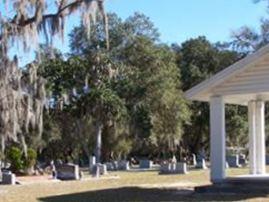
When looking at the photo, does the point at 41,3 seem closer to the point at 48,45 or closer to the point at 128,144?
the point at 48,45

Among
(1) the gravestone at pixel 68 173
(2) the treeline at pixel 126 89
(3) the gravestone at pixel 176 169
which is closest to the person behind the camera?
(1) the gravestone at pixel 68 173

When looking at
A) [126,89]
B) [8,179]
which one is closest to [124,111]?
[126,89]

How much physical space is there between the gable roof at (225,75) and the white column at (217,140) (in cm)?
45

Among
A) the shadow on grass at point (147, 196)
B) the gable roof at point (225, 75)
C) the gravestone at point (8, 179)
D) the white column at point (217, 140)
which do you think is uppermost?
the gable roof at point (225, 75)

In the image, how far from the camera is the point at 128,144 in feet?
211

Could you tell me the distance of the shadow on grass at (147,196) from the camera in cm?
1857

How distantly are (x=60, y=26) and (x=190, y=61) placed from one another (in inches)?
1864

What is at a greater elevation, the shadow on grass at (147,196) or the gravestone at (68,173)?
the gravestone at (68,173)

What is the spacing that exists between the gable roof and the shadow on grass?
133 inches

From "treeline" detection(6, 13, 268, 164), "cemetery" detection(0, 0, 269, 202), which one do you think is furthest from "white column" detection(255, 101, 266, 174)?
"treeline" detection(6, 13, 268, 164)

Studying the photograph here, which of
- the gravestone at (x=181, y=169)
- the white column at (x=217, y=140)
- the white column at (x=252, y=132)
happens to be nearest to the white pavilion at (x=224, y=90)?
the white column at (x=217, y=140)

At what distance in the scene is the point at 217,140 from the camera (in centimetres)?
2191

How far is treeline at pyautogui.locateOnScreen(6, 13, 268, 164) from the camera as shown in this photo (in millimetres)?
49438

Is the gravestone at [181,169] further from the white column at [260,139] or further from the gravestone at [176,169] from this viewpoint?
the white column at [260,139]
